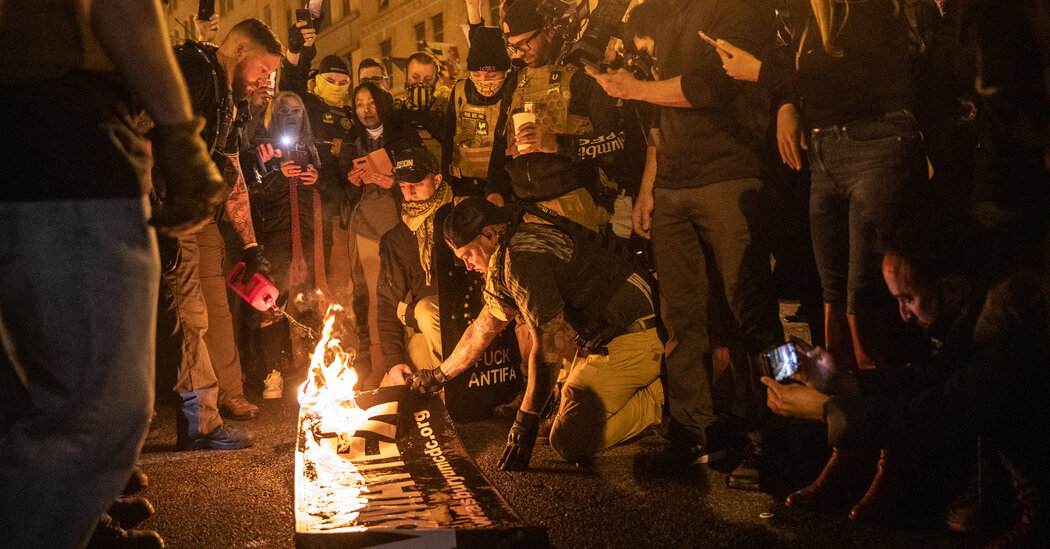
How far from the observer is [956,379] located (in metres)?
2.40

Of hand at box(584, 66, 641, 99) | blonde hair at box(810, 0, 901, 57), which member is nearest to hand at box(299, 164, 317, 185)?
hand at box(584, 66, 641, 99)

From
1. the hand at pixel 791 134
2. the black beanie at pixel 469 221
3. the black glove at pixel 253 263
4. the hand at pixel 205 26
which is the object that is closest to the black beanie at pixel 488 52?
the hand at pixel 205 26

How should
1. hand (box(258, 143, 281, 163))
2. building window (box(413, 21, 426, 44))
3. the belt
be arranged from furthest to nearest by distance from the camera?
building window (box(413, 21, 426, 44)) → hand (box(258, 143, 281, 163)) → the belt

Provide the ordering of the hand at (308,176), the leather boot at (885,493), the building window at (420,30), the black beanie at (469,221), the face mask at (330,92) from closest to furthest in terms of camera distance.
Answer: the leather boot at (885,493), the black beanie at (469,221), the hand at (308,176), the face mask at (330,92), the building window at (420,30)

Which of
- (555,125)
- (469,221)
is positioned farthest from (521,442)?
(555,125)

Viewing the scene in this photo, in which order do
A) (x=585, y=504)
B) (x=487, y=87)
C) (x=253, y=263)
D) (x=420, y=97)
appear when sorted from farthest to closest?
(x=420, y=97) → (x=487, y=87) → (x=253, y=263) → (x=585, y=504)

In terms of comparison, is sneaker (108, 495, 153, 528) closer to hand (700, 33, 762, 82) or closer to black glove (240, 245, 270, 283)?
black glove (240, 245, 270, 283)

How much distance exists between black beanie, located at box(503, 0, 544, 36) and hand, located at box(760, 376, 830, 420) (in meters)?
3.31

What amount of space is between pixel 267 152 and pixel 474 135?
1874 millimetres

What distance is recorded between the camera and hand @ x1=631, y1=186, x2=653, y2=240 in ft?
14.2

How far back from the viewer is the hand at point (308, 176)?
6.67m

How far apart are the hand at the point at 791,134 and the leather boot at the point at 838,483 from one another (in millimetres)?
1342

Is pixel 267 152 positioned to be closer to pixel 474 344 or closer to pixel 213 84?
pixel 213 84

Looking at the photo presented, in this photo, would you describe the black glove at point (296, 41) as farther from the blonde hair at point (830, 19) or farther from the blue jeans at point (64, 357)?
the blue jeans at point (64, 357)
